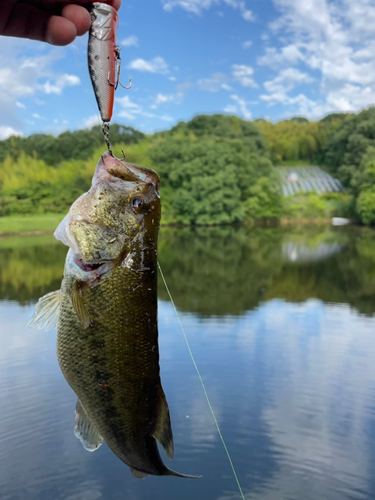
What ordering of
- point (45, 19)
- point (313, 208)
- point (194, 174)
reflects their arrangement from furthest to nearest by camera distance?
point (313, 208) → point (194, 174) → point (45, 19)

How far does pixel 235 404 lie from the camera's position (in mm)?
7695

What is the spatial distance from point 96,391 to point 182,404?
6064mm

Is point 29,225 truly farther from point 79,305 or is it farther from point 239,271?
point 79,305

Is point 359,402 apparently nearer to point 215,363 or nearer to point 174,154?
point 215,363

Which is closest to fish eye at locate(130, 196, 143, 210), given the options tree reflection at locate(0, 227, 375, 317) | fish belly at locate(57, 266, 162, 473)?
fish belly at locate(57, 266, 162, 473)

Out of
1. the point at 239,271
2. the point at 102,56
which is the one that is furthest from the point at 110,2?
the point at 239,271

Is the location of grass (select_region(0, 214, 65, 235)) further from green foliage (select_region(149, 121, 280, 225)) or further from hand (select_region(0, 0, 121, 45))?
hand (select_region(0, 0, 121, 45))

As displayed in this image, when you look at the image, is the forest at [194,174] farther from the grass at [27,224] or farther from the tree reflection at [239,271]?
the tree reflection at [239,271]

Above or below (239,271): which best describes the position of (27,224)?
above

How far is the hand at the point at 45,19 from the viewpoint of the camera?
2395 mm

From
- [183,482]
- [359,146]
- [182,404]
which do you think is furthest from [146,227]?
[359,146]

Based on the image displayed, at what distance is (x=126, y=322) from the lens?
1904 millimetres

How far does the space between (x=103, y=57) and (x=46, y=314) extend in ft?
3.86

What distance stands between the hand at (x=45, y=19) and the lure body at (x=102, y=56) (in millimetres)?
103
